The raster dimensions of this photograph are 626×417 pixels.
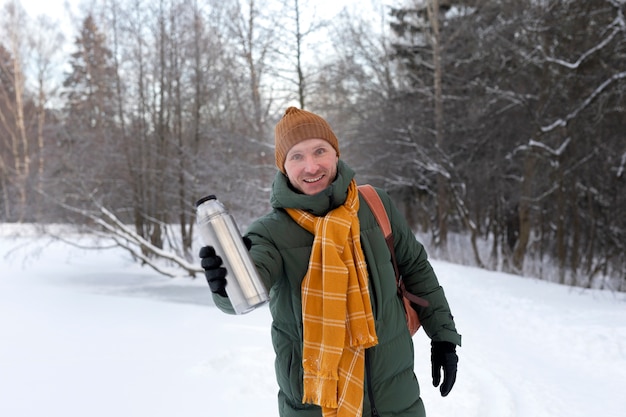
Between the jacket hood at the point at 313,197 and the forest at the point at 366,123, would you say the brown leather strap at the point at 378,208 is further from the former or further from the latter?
the forest at the point at 366,123

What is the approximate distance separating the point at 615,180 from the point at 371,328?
14135 millimetres

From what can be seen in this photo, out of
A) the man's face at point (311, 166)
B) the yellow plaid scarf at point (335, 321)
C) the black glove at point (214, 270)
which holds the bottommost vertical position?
the yellow plaid scarf at point (335, 321)

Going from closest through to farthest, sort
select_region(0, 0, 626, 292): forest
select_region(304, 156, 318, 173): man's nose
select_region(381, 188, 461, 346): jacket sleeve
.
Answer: select_region(304, 156, 318, 173): man's nose, select_region(381, 188, 461, 346): jacket sleeve, select_region(0, 0, 626, 292): forest

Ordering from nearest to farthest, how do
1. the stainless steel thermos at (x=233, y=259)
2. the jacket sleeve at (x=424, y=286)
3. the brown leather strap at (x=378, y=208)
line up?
the stainless steel thermos at (x=233, y=259), the brown leather strap at (x=378, y=208), the jacket sleeve at (x=424, y=286)

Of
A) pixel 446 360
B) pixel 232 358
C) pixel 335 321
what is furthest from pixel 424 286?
pixel 232 358

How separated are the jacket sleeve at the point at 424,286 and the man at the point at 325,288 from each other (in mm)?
154

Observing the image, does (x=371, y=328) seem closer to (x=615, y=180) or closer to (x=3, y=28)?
(x=615, y=180)

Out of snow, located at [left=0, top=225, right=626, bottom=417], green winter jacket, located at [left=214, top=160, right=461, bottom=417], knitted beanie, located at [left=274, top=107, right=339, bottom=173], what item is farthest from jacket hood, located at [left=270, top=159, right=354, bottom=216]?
snow, located at [left=0, top=225, right=626, bottom=417]

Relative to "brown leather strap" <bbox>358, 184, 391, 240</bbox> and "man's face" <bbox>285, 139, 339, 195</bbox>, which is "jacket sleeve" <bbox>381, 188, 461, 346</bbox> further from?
"man's face" <bbox>285, 139, 339, 195</bbox>

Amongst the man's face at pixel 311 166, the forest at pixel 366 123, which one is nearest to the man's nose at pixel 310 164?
the man's face at pixel 311 166

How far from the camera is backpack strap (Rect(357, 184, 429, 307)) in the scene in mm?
1679

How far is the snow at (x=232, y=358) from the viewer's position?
3.20m

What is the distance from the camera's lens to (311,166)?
157 cm

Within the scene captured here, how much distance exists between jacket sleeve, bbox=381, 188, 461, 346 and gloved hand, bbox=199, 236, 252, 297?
0.73 meters
